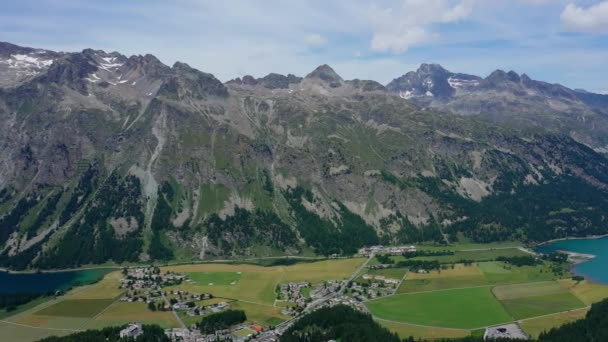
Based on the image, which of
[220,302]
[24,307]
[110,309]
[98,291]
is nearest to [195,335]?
[220,302]

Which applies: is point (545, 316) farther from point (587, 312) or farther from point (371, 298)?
point (371, 298)

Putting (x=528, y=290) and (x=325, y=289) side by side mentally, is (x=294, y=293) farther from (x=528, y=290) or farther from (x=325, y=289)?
(x=528, y=290)

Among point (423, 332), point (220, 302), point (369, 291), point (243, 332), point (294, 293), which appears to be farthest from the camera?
Result: point (369, 291)

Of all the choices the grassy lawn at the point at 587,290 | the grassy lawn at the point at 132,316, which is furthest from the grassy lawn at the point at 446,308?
the grassy lawn at the point at 132,316

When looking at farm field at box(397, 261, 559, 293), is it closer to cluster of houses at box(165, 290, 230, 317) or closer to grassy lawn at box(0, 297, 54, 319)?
cluster of houses at box(165, 290, 230, 317)

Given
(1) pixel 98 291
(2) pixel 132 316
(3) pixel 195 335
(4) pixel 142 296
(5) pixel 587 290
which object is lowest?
(5) pixel 587 290

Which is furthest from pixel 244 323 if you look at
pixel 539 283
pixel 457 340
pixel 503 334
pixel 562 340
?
pixel 539 283

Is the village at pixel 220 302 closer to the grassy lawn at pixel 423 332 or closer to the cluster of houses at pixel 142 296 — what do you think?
the cluster of houses at pixel 142 296
